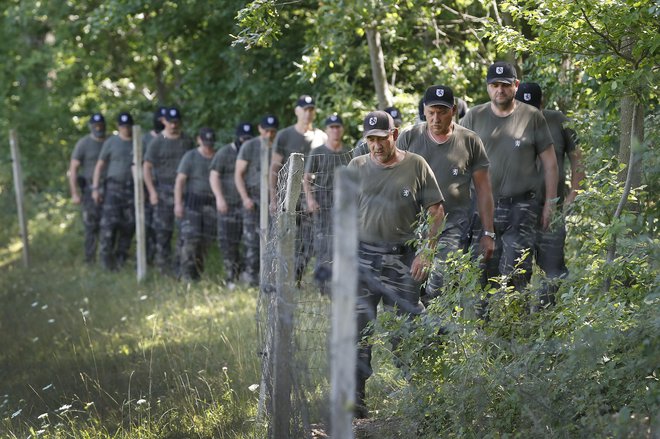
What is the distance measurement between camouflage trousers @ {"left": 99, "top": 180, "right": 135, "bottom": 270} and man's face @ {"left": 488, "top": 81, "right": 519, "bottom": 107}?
899 centimetres

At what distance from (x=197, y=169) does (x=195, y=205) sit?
0.54 meters

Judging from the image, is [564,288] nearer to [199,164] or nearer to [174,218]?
[199,164]

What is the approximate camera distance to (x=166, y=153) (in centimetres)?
1589

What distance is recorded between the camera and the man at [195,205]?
14.9 m

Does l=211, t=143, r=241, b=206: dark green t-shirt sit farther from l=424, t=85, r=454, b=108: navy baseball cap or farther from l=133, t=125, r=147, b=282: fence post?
l=424, t=85, r=454, b=108: navy baseball cap

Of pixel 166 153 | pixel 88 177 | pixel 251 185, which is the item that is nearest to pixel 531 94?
pixel 251 185

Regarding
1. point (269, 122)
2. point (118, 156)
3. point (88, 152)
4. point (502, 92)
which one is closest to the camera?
point (502, 92)

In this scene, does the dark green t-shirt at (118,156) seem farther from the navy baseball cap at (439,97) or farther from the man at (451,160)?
the navy baseball cap at (439,97)

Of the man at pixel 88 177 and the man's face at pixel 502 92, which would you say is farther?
the man at pixel 88 177

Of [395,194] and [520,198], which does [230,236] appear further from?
[395,194]

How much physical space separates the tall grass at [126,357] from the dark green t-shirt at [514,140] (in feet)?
8.26

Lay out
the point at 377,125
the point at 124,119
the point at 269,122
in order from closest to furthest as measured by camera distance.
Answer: the point at 377,125 → the point at 269,122 → the point at 124,119

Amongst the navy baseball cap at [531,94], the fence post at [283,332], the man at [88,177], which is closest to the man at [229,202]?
the man at [88,177]

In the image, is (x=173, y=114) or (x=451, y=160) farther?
(x=173, y=114)
